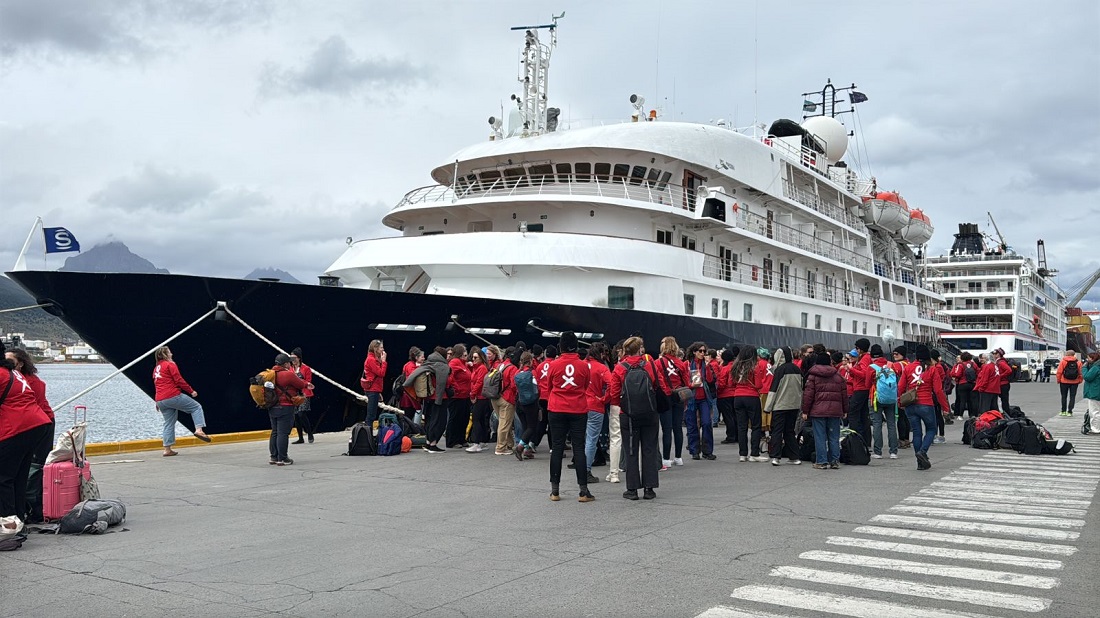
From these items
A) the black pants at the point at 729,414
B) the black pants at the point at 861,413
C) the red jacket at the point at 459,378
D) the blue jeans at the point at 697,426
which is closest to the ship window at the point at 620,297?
the black pants at the point at 729,414

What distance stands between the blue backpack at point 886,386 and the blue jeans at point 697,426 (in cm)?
238

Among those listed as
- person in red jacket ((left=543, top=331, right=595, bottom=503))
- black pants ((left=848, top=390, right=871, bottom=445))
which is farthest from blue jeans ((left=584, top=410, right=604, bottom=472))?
black pants ((left=848, top=390, right=871, bottom=445))

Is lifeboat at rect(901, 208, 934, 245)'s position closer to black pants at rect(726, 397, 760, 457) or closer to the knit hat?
black pants at rect(726, 397, 760, 457)

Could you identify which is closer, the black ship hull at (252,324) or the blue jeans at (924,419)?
the blue jeans at (924,419)

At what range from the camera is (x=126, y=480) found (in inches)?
378

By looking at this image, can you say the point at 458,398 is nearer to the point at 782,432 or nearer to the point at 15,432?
the point at 782,432

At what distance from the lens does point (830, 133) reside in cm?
3897

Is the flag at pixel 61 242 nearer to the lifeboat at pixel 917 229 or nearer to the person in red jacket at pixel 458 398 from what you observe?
the person in red jacket at pixel 458 398

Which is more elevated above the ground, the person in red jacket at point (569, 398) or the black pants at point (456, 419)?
the person in red jacket at point (569, 398)

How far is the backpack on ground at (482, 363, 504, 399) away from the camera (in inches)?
469

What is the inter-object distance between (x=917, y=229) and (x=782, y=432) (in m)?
34.3

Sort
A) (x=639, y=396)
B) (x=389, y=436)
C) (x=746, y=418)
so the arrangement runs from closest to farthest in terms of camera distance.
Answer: (x=639, y=396) < (x=746, y=418) < (x=389, y=436)

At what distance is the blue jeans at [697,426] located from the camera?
12133mm

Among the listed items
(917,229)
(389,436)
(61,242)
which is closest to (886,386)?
(389,436)
